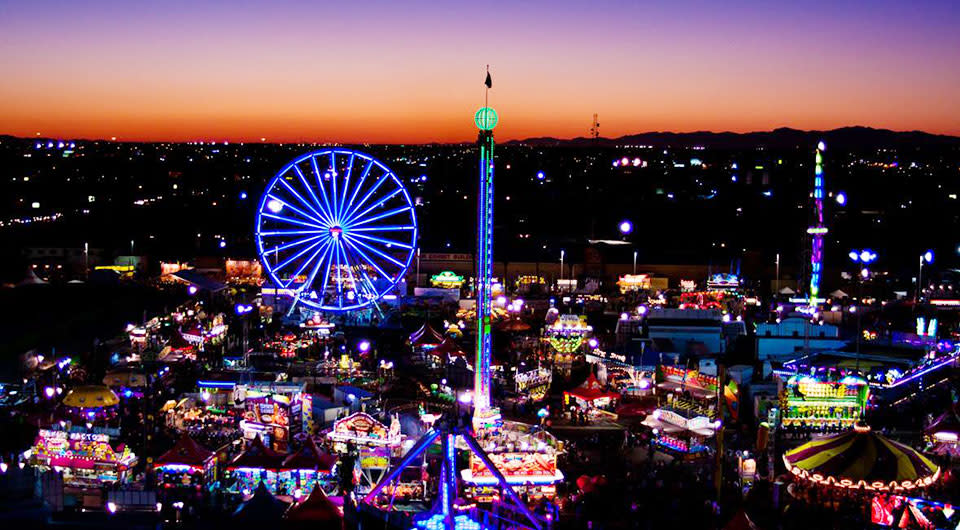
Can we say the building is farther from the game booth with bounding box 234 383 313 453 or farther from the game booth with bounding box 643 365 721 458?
the game booth with bounding box 234 383 313 453

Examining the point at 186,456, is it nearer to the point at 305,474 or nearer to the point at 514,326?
the point at 305,474

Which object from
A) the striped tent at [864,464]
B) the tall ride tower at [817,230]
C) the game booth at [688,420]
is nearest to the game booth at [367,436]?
the game booth at [688,420]

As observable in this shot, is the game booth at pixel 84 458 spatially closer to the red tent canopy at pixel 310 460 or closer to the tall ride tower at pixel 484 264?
the red tent canopy at pixel 310 460

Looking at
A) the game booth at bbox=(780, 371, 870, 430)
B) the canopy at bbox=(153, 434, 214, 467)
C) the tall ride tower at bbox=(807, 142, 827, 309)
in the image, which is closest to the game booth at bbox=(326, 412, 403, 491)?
the canopy at bbox=(153, 434, 214, 467)

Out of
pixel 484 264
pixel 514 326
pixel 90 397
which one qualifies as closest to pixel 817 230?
pixel 514 326

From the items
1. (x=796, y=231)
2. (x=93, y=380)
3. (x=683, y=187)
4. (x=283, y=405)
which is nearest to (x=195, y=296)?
(x=93, y=380)

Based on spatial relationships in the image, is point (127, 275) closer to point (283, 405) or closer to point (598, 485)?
point (283, 405)
